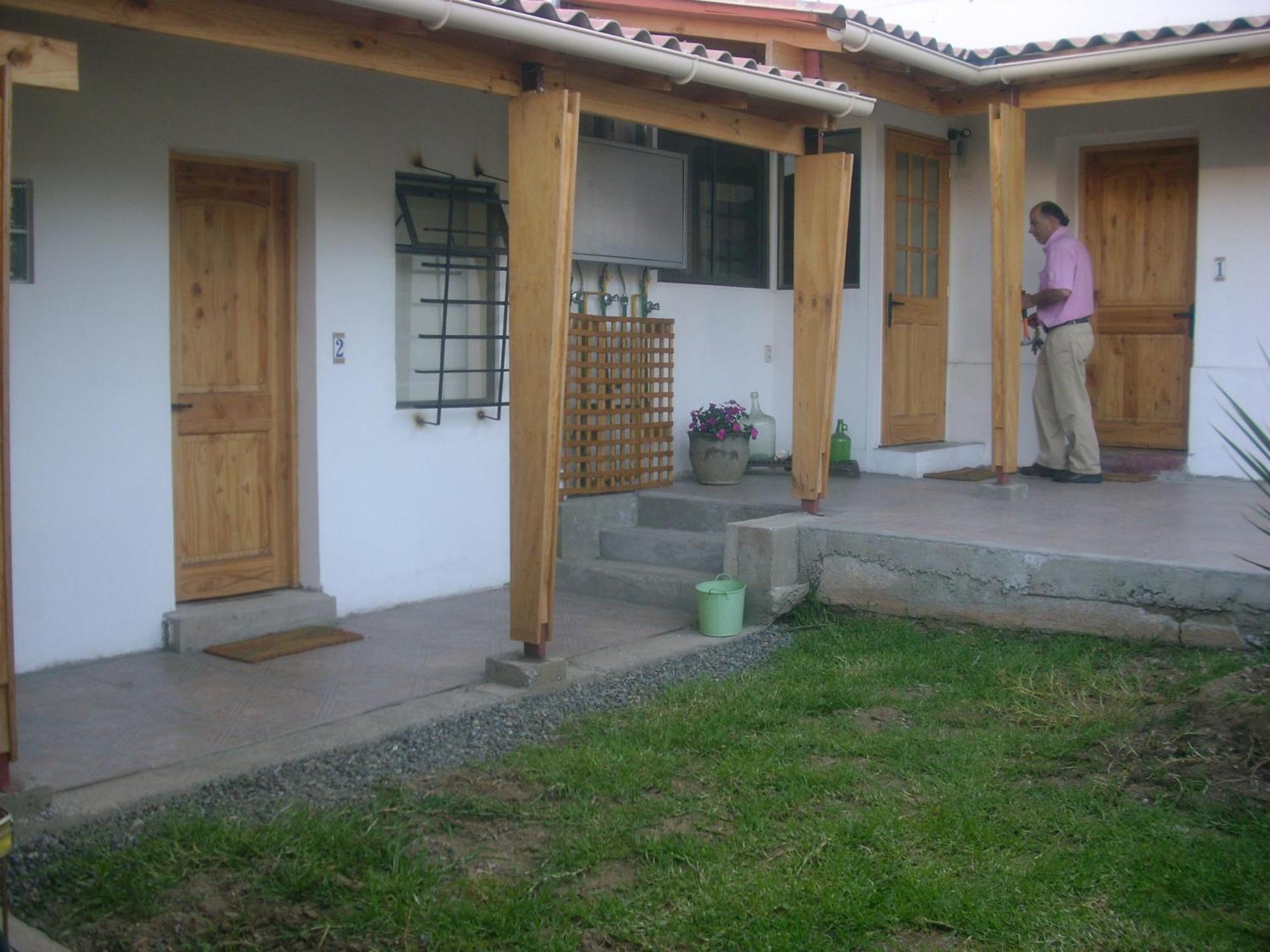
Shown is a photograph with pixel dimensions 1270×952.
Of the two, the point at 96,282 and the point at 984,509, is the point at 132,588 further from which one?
the point at 984,509

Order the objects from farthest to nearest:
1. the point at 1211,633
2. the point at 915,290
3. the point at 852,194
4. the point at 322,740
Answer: the point at 915,290, the point at 852,194, the point at 1211,633, the point at 322,740

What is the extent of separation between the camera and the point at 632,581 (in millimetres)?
8273

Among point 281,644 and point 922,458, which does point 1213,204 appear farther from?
point 281,644

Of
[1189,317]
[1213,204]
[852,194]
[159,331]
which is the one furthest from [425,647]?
[1213,204]

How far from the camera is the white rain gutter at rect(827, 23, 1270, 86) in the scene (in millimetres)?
7879

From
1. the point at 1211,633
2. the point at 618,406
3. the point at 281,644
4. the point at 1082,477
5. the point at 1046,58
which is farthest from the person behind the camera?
the point at 1082,477

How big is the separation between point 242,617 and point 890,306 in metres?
5.76

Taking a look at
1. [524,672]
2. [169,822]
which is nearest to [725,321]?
[524,672]

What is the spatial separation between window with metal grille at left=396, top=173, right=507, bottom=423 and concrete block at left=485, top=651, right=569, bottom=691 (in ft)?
7.17

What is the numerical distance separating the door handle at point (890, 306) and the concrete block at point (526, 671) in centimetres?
516

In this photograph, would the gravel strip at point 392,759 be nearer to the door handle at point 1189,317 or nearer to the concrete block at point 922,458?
the concrete block at point 922,458

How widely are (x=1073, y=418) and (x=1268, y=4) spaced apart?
3.38 m

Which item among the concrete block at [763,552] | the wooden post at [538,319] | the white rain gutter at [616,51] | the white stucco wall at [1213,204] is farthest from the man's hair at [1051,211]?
the wooden post at [538,319]

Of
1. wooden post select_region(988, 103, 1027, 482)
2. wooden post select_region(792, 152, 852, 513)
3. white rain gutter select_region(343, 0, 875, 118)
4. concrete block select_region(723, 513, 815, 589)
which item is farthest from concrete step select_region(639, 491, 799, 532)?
white rain gutter select_region(343, 0, 875, 118)
